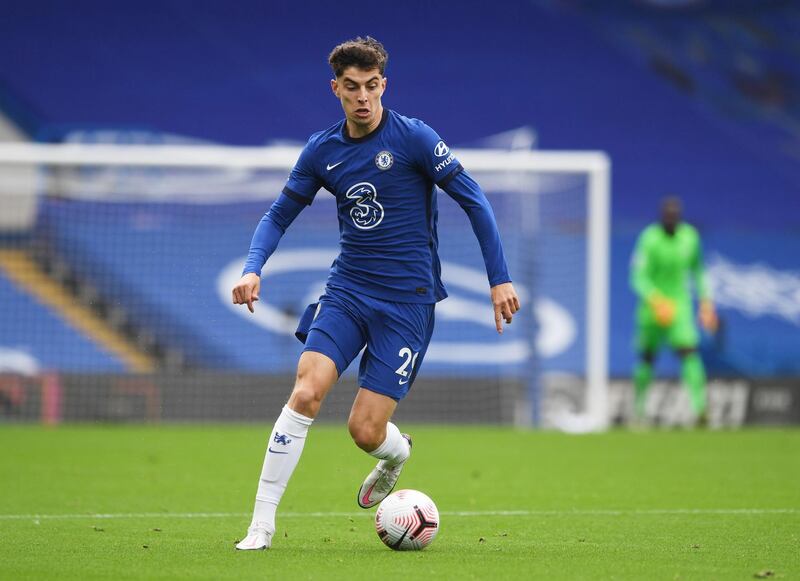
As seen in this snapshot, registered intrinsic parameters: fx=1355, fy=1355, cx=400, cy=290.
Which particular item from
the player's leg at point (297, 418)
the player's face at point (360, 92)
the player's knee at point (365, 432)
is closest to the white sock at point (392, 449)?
the player's knee at point (365, 432)

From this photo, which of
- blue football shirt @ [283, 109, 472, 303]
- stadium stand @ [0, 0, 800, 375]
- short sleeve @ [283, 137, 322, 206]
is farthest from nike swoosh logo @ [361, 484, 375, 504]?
stadium stand @ [0, 0, 800, 375]

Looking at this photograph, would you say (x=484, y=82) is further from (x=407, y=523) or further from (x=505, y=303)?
(x=407, y=523)

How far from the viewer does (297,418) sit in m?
6.02

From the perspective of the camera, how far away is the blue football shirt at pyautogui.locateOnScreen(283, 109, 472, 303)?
629 cm

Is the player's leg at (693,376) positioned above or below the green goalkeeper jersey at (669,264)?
below

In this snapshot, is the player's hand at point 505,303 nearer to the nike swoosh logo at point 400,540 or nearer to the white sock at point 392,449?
the white sock at point 392,449

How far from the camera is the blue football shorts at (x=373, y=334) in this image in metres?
6.24

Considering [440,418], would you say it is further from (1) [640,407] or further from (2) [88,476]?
(2) [88,476]

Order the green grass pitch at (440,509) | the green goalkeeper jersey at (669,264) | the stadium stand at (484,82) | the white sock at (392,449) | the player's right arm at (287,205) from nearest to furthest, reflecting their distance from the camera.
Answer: the green grass pitch at (440,509)
the player's right arm at (287,205)
the white sock at (392,449)
the green goalkeeper jersey at (669,264)
the stadium stand at (484,82)

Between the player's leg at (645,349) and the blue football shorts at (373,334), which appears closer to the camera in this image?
the blue football shorts at (373,334)

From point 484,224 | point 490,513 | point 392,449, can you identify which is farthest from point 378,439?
point 490,513

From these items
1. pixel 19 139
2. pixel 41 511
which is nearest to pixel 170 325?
pixel 19 139

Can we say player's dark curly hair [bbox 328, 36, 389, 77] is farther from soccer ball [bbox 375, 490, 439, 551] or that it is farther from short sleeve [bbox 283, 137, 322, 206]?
soccer ball [bbox 375, 490, 439, 551]

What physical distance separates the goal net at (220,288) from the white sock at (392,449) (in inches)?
360
